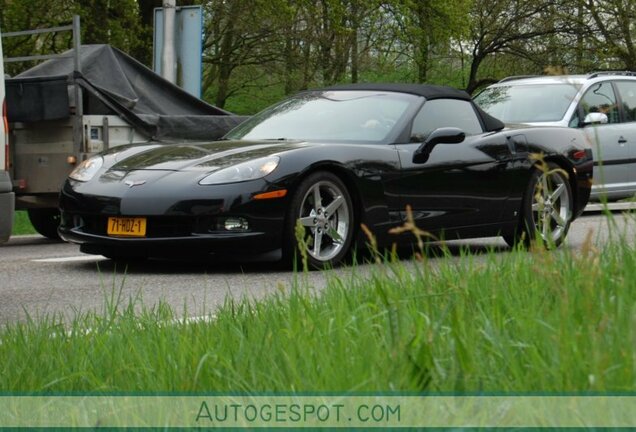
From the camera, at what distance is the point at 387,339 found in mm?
3744

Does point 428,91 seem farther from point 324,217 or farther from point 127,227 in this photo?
point 127,227

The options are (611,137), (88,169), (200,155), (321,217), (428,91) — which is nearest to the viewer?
(321,217)

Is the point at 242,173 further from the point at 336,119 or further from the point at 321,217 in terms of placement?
the point at 336,119

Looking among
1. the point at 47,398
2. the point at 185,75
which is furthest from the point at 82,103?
the point at 47,398

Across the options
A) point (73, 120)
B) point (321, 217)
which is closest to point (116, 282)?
point (321, 217)

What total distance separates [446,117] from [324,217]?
1744 mm

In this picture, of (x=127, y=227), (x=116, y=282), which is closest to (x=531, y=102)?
(x=127, y=227)

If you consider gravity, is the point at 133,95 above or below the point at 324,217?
above

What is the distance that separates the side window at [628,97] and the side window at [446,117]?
6.95 metres

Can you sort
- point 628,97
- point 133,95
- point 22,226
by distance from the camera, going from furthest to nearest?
point 628,97 < point 22,226 < point 133,95

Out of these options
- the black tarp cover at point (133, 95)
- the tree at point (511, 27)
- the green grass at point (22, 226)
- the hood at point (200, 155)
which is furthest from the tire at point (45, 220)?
the tree at point (511, 27)

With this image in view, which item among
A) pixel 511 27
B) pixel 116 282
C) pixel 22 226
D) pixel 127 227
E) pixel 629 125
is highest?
pixel 511 27

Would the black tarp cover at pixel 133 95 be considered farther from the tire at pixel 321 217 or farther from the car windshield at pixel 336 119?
the tire at pixel 321 217

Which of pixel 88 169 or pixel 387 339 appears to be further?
pixel 88 169
